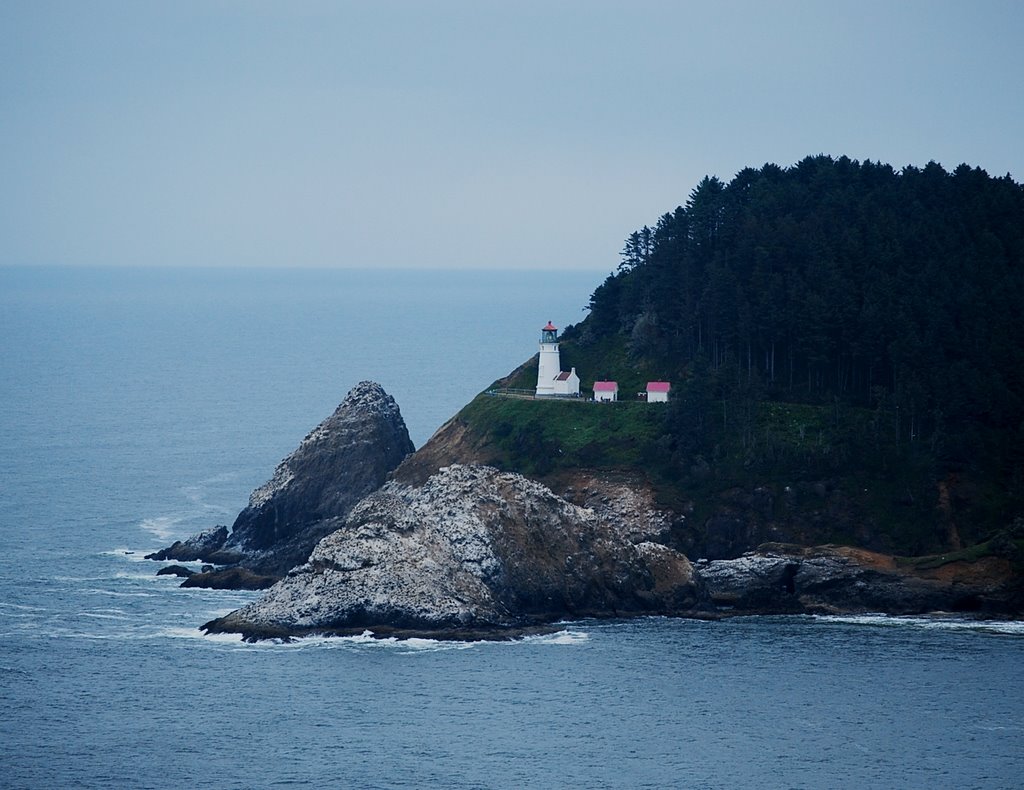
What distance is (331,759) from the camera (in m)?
75.2

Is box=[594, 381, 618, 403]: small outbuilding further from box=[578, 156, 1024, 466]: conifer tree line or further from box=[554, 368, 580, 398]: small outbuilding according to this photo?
box=[578, 156, 1024, 466]: conifer tree line

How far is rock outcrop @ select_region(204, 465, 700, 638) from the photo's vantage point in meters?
95.9

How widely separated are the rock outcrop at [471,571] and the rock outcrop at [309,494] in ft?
38.4

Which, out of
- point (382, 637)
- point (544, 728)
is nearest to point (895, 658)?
point (544, 728)

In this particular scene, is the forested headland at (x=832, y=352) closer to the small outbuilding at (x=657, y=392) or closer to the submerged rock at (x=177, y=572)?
the small outbuilding at (x=657, y=392)

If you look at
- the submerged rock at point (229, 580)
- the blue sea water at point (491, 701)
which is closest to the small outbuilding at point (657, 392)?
the blue sea water at point (491, 701)

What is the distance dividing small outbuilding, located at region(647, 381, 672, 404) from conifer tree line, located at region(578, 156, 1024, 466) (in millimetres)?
2392

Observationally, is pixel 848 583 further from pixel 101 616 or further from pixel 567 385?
pixel 101 616

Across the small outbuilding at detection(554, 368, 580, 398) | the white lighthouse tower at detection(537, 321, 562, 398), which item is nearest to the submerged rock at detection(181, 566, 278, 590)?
the white lighthouse tower at detection(537, 321, 562, 398)

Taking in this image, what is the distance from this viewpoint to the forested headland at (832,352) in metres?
110

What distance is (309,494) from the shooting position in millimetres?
119000

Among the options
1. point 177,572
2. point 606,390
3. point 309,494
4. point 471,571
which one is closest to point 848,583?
point 471,571

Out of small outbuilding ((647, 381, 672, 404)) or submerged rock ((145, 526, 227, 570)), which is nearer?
submerged rock ((145, 526, 227, 570))

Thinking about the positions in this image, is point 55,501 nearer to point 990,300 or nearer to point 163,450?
point 163,450
